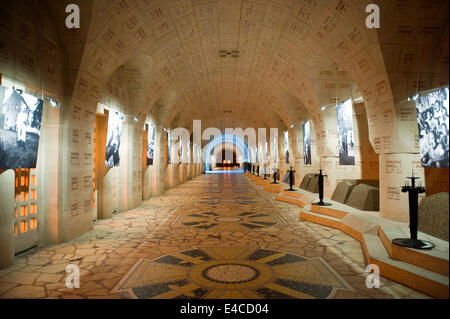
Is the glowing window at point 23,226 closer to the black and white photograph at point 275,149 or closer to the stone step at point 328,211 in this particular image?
the stone step at point 328,211

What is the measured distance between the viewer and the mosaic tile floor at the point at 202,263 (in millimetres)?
3256

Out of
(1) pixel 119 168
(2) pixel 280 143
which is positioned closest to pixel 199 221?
(1) pixel 119 168

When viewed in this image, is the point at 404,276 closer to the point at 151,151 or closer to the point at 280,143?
the point at 151,151

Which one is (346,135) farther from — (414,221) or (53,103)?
(53,103)

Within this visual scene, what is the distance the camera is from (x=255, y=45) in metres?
9.16

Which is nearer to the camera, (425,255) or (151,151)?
(425,255)

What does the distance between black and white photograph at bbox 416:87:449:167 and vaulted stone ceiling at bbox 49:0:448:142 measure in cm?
213

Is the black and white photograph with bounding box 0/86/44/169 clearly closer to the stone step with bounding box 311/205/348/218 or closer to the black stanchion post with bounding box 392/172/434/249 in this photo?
the black stanchion post with bounding box 392/172/434/249

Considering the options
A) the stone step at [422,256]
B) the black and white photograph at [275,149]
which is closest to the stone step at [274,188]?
the black and white photograph at [275,149]

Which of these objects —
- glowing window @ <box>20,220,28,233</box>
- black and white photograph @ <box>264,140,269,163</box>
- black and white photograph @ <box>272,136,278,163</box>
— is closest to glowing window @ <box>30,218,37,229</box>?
glowing window @ <box>20,220,28,233</box>

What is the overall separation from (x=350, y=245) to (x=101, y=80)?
245 inches

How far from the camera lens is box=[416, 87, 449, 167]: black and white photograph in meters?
3.16

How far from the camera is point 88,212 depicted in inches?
244

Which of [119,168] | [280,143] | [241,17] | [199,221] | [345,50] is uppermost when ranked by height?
[241,17]
